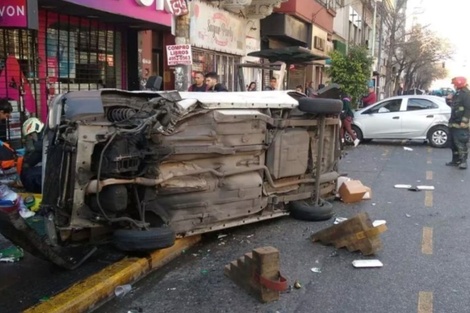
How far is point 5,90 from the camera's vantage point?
9.12 metres

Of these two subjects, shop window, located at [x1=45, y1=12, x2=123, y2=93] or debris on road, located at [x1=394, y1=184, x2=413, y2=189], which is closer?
debris on road, located at [x1=394, y1=184, x2=413, y2=189]

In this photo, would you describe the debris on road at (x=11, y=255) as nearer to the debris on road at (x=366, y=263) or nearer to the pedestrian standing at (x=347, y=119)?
the debris on road at (x=366, y=263)

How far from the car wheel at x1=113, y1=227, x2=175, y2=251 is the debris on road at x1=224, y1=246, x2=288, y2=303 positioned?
2.56 ft

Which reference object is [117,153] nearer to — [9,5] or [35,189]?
[35,189]

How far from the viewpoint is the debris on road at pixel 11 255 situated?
16.1 feet

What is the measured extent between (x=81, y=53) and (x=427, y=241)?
8.23 meters

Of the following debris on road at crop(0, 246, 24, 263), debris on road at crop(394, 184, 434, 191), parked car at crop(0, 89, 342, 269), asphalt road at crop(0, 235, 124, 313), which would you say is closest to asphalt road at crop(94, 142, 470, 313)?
parked car at crop(0, 89, 342, 269)

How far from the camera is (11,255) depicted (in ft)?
16.3

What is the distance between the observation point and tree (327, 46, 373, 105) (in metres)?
18.9

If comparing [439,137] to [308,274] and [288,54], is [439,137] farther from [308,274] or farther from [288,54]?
[308,274]

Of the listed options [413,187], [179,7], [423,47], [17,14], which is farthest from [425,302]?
[423,47]

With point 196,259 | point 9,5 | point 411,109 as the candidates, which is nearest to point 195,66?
point 411,109

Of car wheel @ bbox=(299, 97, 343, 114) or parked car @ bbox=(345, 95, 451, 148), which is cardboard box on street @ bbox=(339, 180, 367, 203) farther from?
parked car @ bbox=(345, 95, 451, 148)

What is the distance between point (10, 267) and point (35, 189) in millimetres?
1762
